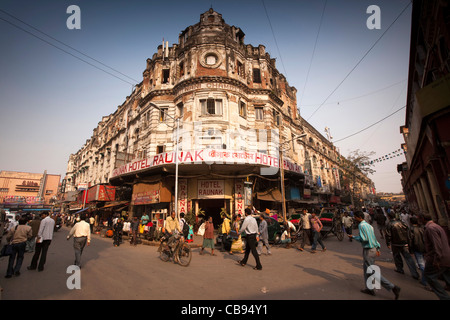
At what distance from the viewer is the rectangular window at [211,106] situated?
1917cm

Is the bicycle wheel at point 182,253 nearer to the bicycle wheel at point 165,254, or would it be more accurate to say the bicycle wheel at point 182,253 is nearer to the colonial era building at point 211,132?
the bicycle wheel at point 165,254

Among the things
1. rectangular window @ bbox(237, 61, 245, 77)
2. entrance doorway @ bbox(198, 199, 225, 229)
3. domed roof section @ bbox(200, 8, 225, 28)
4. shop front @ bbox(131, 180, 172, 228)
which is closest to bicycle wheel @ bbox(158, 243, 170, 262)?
shop front @ bbox(131, 180, 172, 228)

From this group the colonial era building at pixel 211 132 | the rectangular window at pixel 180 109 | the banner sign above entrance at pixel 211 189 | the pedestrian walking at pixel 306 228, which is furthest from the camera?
the rectangular window at pixel 180 109

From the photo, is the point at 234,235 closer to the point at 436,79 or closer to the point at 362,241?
the point at 362,241

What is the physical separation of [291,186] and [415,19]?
1569cm

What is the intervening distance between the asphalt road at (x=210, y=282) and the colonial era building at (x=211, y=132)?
8.03 m

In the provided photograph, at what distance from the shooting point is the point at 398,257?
20.0 feet

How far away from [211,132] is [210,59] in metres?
7.87

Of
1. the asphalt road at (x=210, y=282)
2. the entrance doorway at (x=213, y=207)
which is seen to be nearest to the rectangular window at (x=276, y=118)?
the entrance doorway at (x=213, y=207)

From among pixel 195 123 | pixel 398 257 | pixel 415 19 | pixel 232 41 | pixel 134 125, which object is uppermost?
pixel 232 41

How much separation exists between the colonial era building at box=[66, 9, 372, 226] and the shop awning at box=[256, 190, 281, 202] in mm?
95
